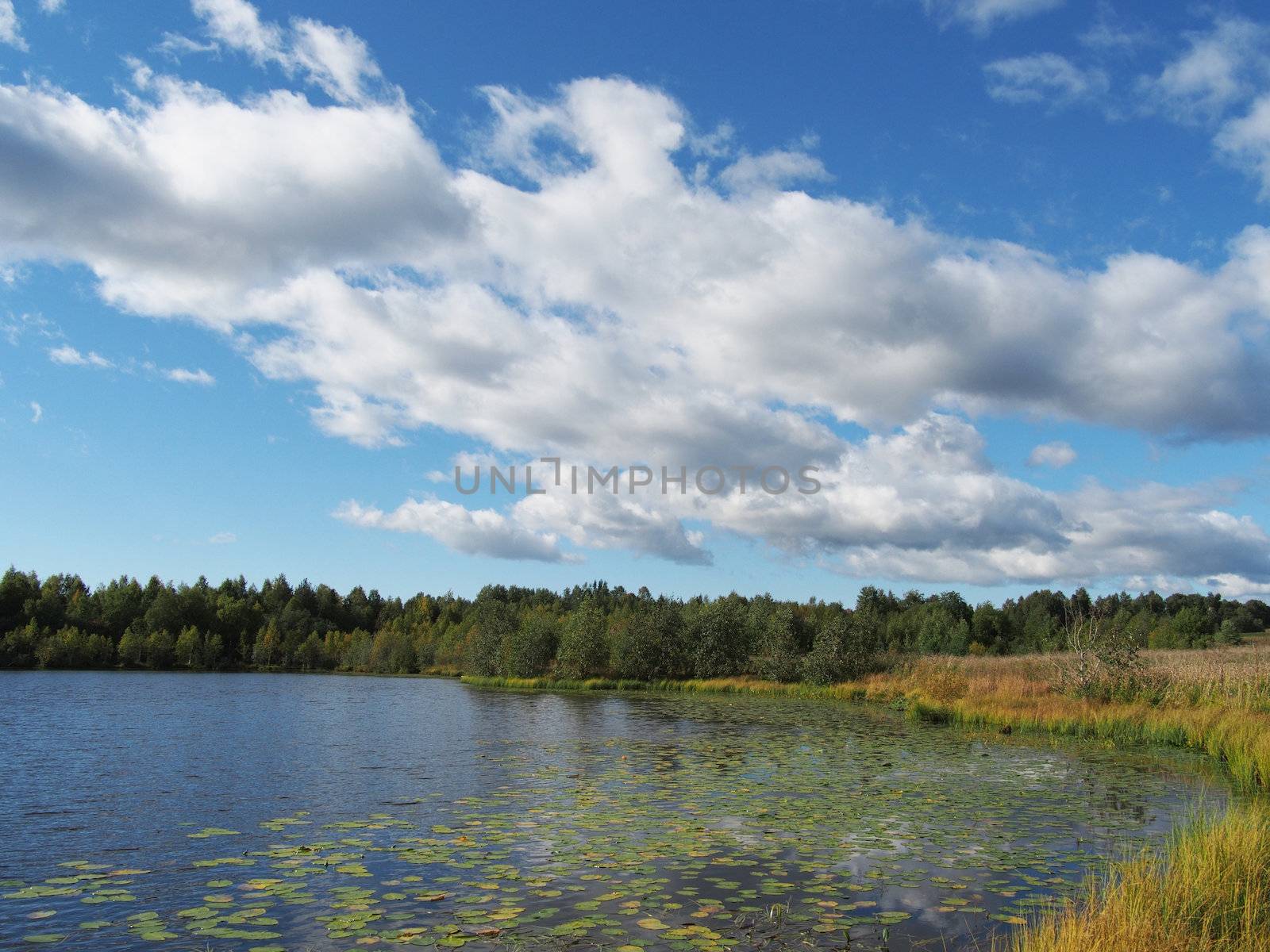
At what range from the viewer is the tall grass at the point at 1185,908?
6.43 metres

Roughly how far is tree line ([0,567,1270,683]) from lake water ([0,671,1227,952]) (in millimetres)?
19066

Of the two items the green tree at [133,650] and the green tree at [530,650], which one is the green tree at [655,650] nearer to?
the green tree at [530,650]

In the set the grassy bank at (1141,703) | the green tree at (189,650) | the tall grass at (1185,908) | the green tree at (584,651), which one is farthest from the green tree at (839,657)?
the green tree at (189,650)

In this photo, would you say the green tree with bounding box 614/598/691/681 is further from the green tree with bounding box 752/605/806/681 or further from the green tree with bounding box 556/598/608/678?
the green tree with bounding box 752/605/806/681

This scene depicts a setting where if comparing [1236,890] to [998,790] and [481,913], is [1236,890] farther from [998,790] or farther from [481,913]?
[998,790]

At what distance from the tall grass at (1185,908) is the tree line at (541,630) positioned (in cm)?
2749

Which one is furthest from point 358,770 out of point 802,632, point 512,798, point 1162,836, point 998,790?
point 802,632

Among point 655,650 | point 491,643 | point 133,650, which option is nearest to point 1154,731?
point 655,650

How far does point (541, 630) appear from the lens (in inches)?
3098

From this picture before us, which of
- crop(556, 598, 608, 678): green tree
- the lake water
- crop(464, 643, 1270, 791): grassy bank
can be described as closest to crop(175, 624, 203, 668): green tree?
crop(556, 598, 608, 678): green tree

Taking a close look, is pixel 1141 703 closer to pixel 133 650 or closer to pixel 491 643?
pixel 491 643

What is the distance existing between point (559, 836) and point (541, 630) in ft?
221

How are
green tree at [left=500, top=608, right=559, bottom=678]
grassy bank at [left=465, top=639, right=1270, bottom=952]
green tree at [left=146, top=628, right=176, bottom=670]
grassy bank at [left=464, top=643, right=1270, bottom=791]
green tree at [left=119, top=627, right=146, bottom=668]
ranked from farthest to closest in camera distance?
green tree at [left=146, top=628, right=176, bottom=670] → green tree at [left=119, top=627, right=146, bottom=668] → green tree at [left=500, top=608, right=559, bottom=678] → grassy bank at [left=464, top=643, right=1270, bottom=791] → grassy bank at [left=465, top=639, right=1270, bottom=952]

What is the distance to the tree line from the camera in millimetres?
65688
